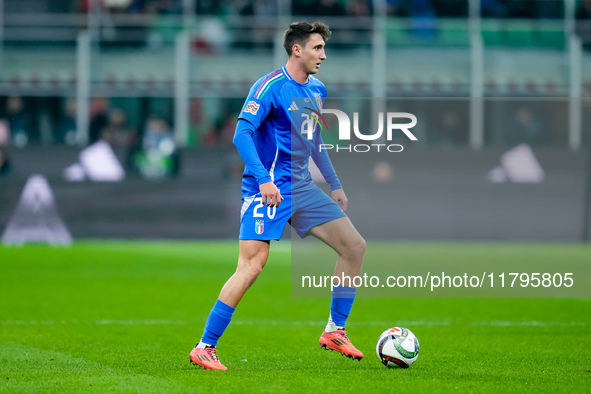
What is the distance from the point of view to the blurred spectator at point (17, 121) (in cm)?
1648

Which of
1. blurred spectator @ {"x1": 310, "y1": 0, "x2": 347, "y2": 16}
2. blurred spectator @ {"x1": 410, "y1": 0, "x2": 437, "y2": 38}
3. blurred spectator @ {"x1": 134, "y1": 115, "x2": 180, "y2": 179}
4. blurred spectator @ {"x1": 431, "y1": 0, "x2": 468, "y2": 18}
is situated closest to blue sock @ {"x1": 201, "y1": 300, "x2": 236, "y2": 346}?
blurred spectator @ {"x1": 134, "y1": 115, "x2": 180, "y2": 179}

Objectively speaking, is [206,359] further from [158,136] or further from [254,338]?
[158,136]

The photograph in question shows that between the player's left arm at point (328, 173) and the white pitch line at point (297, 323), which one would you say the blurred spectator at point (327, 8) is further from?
the player's left arm at point (328, 173)

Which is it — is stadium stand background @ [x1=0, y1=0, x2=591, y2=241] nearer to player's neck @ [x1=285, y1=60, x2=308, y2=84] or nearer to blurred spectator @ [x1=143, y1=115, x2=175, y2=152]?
blurred spectator @ [x1=143, y1=115, x2=175, y2=152]

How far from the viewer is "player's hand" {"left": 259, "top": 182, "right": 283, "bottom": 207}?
5.21 meters

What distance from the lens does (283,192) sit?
5617 millimetres

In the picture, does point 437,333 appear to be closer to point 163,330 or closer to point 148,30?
point 163,330

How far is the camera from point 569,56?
1700 cm

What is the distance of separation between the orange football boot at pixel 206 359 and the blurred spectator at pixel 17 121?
12019 millimetres

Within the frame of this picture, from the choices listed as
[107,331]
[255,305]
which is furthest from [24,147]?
[107,331]

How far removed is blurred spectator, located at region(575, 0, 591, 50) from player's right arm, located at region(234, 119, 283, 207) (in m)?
13.2

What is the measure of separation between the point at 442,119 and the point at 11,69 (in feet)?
27.1

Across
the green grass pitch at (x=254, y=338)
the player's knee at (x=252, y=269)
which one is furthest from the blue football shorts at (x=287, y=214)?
the green grass pitch at (x=254, y=338)

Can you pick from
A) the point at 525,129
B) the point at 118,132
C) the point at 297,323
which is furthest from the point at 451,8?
the point at 297,323
